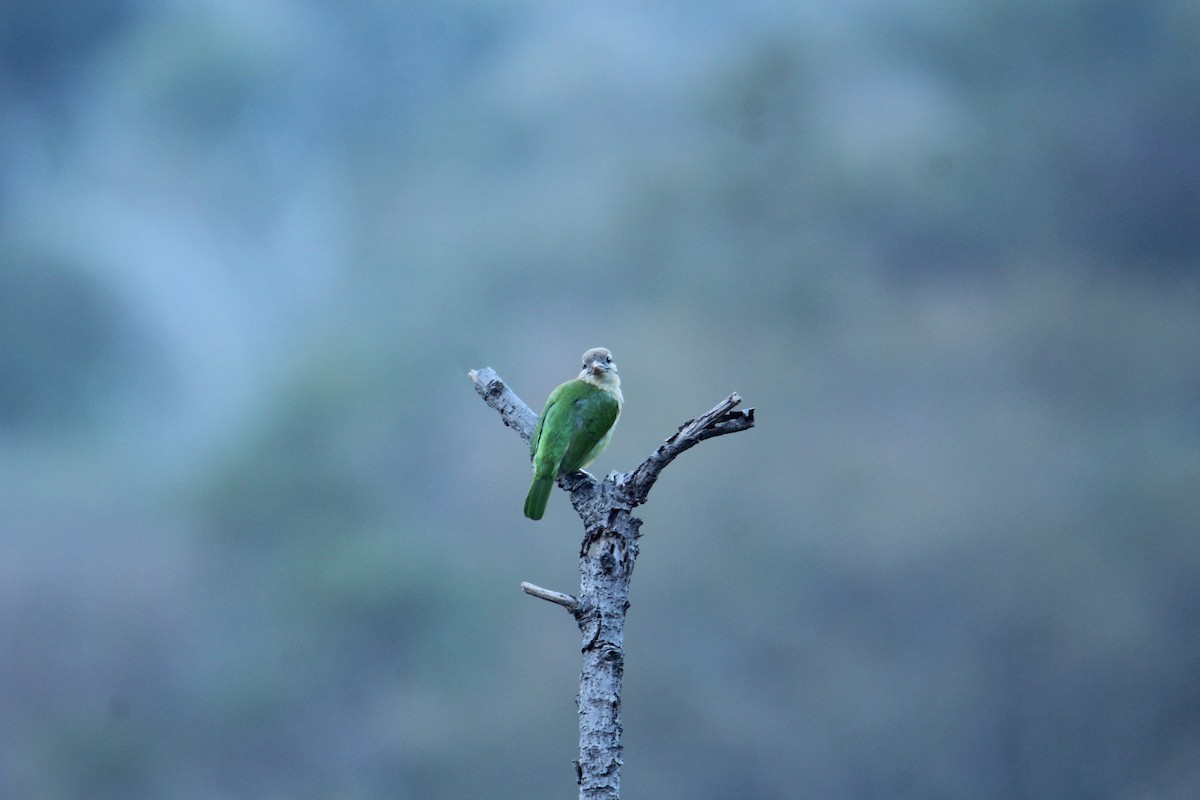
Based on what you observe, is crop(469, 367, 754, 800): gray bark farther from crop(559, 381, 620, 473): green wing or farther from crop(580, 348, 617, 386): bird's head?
crop(580, 348, 617, 386): bird's head

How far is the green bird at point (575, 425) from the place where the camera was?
24.9 ft

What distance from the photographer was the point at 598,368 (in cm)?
824

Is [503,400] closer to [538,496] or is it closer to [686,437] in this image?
[538,496]

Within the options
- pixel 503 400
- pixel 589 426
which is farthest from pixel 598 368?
pixel 503 400

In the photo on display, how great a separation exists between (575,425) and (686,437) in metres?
1.31

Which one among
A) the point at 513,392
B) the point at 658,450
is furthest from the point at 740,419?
the point at 513,392

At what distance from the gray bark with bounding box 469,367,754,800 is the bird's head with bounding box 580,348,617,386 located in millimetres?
1290

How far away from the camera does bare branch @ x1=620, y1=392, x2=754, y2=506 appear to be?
21.3 feet

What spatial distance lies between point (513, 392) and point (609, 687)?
2.81m

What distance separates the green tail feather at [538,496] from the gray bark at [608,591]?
0.45 meters

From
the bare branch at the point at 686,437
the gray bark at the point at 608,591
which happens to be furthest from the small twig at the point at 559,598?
the bare branch at the point at 686,437

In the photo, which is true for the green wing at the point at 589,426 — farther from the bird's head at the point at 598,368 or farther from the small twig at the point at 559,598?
the small twig at the point at 559,598

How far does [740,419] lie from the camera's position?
21.4 feet

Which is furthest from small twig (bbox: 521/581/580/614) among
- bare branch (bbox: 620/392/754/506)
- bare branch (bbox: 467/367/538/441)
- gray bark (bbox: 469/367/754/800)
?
bare branch (bbox: 467/367/538/441)
